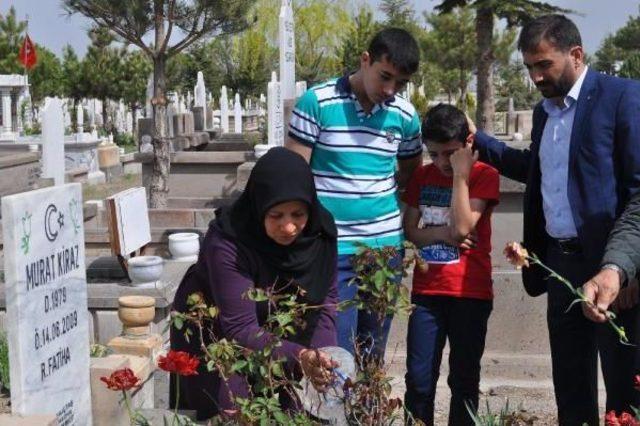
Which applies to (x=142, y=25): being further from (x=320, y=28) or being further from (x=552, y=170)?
(x=320, y=28)

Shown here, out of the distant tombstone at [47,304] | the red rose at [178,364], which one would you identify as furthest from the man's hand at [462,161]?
the red rose at [178,364]

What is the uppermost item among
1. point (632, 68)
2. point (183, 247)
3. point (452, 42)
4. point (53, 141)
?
point (452, 42)

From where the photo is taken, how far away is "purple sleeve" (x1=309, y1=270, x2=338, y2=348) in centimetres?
266

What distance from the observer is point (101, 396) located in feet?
10.3

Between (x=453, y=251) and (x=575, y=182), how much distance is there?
0.56m

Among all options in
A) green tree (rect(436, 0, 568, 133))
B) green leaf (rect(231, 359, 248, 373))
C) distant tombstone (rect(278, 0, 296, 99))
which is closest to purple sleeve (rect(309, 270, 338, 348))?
green leaf (rect(231, 359, 248, 373))

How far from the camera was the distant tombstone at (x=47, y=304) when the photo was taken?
2.62 metres

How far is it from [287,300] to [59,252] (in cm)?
89

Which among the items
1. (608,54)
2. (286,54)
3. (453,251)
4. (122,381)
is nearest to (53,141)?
(286,54)

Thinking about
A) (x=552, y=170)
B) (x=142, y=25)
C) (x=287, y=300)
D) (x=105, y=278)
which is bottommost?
(x=105, y=278)

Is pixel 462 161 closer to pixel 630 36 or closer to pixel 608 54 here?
pixel 630 36

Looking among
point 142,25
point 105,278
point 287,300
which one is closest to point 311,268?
point 287,300

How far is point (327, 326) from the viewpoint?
2684mm

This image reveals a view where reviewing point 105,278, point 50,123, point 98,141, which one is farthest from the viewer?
point 98,141
